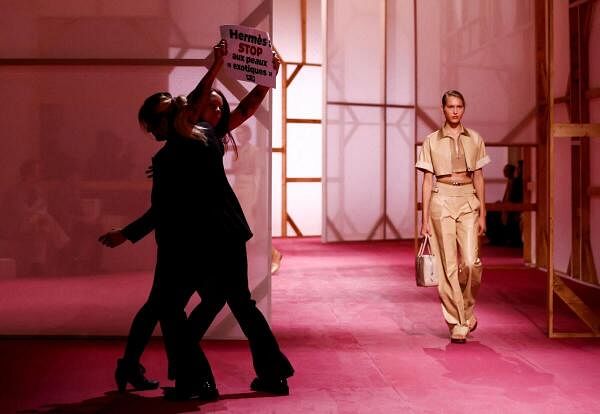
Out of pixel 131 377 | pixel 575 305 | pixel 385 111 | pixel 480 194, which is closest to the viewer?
pixel 131 377

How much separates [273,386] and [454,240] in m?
1.87

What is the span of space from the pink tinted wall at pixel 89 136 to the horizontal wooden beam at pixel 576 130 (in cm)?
192

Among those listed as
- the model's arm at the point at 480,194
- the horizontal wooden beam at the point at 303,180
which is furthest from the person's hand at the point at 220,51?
the horizontal wooden beam at the point at 303,180

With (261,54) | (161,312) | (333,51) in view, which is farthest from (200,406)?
(333,51)

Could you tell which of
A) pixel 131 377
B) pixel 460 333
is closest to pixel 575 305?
pixel 460 333

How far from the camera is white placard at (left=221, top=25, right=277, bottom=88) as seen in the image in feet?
11.3

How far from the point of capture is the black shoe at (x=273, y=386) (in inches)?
145

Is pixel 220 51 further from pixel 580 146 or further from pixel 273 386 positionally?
pixel 580 146

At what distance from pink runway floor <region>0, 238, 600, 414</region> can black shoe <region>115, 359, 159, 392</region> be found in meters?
0.05

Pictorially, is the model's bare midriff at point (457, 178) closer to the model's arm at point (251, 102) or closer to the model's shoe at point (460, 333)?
the model's shoe at point (460, 333)

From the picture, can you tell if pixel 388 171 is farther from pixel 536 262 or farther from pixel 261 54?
pixel 261 54

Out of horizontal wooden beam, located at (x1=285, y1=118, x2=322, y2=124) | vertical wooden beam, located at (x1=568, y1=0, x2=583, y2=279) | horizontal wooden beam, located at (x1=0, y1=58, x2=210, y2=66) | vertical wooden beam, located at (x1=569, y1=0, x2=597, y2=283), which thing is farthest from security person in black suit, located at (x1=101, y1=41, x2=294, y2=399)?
horizontal wooden beam, located at (x1=285, y1=118, x2=322, y2=124)

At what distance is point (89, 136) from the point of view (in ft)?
16.4

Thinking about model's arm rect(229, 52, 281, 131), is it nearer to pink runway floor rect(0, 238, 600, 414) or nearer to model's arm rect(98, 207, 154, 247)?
model's arm rect(98, 207, 154, 247)
